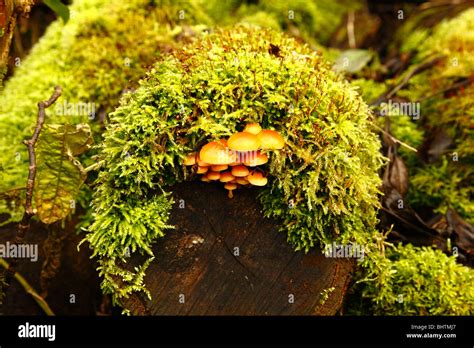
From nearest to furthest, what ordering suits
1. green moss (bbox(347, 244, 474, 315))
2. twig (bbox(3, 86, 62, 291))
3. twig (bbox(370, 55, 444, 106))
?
twig (bbox(3, 86, 62, 291))
green moss (bbox(347, 244, 474, 315))
twig (bbox(370, 55, 444, 106))

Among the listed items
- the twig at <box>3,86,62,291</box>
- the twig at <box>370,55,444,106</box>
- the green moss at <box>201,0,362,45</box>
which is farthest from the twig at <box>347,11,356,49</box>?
the twig at <box>3,86,62,291</box>

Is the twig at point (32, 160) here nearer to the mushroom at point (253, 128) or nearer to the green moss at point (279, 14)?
the mushroom at point (253, 128)

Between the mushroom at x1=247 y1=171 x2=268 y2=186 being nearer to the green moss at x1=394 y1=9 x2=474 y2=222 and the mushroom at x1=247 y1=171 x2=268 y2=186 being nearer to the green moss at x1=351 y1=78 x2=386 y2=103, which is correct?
the green moss at x1=394 y1=9 x2=474 y2=222

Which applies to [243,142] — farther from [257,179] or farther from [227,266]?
[227,266]

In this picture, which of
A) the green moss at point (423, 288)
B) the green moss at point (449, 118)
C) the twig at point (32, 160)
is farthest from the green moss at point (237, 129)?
the green moss at point (449, 118)

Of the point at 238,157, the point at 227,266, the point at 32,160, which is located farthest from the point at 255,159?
the point at 32,160

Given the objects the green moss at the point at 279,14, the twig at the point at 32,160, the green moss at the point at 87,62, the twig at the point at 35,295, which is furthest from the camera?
the green moss at the point at 279,14

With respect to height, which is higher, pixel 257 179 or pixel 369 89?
pixel 369 89
